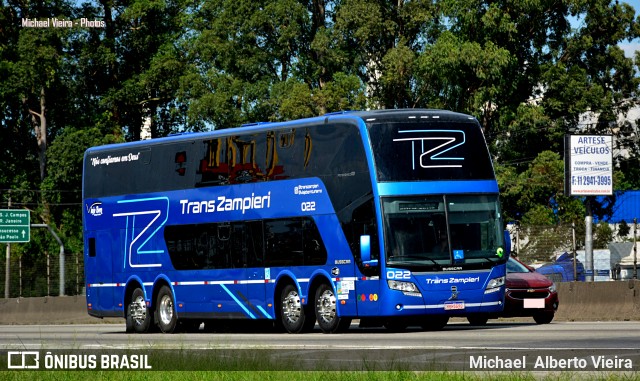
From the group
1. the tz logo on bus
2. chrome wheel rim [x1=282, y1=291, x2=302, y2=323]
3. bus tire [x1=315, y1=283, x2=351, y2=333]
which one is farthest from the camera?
chrome wheel rim [x1=282, y1=291, x2=302, y2=323]

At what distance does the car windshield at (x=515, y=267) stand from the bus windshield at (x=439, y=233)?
3833mm

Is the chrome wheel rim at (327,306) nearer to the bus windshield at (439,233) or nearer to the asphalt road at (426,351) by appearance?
the bus windshield at (439,233)

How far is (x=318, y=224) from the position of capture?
2539 cm

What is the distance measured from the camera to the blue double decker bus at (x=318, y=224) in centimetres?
2406

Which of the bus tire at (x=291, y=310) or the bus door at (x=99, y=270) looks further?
the bus door at (x=99, y=270)

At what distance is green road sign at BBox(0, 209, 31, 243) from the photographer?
52562 mm

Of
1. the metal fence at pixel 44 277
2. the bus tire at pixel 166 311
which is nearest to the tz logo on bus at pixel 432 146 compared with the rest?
the bus tire at pixel 166 311

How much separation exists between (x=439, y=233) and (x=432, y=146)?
161cm

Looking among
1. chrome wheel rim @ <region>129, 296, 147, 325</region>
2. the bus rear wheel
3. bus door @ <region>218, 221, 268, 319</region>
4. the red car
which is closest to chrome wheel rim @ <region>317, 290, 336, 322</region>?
the bus rear wheel

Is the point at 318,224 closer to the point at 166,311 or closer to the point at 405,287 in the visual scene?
the point at 405,287

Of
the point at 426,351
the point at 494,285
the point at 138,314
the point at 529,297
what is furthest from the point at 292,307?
the point at 426,351

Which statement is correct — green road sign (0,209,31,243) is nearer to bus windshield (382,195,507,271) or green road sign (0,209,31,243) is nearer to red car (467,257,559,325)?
red car (467,257,559,325)

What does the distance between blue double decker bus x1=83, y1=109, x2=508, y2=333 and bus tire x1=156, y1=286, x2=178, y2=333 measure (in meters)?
0.04

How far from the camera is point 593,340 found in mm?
18344
